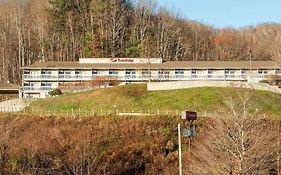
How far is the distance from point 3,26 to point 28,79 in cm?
2554

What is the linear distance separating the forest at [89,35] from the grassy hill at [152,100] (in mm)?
26303

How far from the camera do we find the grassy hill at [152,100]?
51.8 m

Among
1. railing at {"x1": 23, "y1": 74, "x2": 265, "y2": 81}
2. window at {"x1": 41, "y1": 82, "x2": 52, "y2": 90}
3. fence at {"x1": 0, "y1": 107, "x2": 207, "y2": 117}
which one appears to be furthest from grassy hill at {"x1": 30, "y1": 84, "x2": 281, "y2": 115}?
railing at {"x1": 23, "y1": 74, "x2": 265, "y2": 81}

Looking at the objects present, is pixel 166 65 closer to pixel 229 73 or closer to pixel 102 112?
pixel 229 73

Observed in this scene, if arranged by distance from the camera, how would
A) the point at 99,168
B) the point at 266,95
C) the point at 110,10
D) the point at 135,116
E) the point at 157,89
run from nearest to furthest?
the point at 99,168, the point at 135,116, the point at 266,95, the point at 157,89, the point at 110,10

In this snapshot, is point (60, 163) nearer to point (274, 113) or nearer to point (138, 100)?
point (138, 100)

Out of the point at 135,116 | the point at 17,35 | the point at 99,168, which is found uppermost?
the point at 17,35

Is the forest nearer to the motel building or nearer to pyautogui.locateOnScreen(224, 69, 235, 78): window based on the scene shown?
the motel building

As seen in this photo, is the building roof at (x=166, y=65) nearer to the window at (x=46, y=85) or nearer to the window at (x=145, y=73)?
the window at (x=145, y=73)

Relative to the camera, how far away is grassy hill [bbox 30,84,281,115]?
2041 inches

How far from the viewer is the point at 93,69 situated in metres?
74.1

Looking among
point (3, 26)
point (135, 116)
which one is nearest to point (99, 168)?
point (135, 116)

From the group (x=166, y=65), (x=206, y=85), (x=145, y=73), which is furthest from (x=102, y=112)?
(x=166, y=65)

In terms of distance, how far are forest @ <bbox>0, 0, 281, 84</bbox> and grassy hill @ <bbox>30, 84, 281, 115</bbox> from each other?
2630 centimetres
